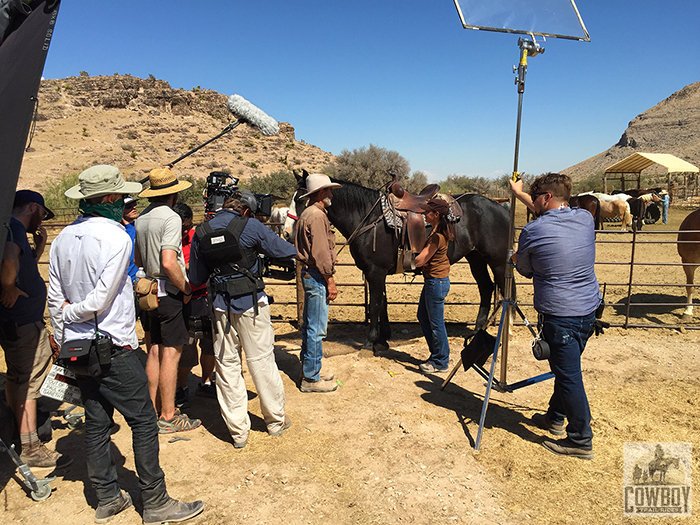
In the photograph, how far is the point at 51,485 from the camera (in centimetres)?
285

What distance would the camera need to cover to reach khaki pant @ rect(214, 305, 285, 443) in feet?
10.5

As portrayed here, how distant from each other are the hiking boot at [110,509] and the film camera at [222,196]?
2108 millimetres

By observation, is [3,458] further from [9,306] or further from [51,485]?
[9,306]

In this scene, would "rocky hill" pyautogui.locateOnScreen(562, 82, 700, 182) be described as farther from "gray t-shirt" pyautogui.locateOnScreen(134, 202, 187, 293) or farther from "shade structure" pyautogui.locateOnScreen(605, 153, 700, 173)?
"gray t-shirt" pyautogui.locateOnScreen(134, 202, 187, 293)

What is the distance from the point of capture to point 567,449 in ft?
10.1

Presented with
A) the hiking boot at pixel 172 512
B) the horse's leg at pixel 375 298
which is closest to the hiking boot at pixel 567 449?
the horse's leg at pixel 375 298

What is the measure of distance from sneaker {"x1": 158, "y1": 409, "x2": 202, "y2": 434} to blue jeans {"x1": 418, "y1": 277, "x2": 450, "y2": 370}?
2468 millimetres

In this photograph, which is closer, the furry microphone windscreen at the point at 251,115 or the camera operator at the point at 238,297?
the camera operator at the point at 238,297

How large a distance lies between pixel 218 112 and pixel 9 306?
2637 inches

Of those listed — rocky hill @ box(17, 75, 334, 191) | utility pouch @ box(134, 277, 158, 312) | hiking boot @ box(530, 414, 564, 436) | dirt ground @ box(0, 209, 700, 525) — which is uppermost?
rocky hill @ box(17, 75, 334, 191)

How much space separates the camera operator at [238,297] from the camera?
3.05 m

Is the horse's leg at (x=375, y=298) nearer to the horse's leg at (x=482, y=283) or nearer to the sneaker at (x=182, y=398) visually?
the horse's leg at (x=482, y=283)

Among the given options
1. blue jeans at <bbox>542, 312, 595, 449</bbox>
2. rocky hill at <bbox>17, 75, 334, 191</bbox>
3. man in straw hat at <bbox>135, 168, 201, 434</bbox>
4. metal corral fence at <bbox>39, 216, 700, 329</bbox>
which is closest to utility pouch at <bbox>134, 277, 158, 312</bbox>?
man in straw hat at <bbox>135, 168, 201, 434</bbox>

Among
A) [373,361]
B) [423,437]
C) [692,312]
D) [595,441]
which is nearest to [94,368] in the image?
[423,437]
